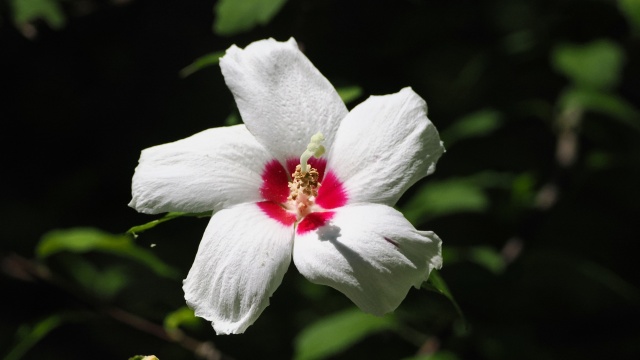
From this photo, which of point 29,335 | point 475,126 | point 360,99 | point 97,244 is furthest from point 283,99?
point 475,126

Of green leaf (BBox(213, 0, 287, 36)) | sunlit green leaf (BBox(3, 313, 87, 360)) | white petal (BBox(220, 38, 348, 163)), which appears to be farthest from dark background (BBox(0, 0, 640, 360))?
white petal (BBox(220, 38, 348, 163))

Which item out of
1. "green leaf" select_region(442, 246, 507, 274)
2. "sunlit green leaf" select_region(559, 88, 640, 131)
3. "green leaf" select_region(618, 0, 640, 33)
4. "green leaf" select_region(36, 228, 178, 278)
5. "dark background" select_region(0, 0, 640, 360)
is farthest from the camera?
"sunlit green leaf" select_region(559, 88, 640, 131)

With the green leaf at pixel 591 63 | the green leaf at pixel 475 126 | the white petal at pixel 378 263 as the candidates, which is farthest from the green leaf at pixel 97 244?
the green leaf at pixel 591 63

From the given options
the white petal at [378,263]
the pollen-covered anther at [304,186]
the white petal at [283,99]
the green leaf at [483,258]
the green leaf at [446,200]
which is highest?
the white petal at [283,99]

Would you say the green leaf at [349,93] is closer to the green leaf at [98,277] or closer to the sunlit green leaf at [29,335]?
the sunlit green leaf at [29,335]

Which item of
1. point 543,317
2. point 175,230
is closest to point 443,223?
point 543,317

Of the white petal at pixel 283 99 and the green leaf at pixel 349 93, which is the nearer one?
the white petal at pixel 283 99

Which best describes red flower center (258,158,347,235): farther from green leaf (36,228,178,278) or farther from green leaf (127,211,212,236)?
green leaf (36,228,178,278)
